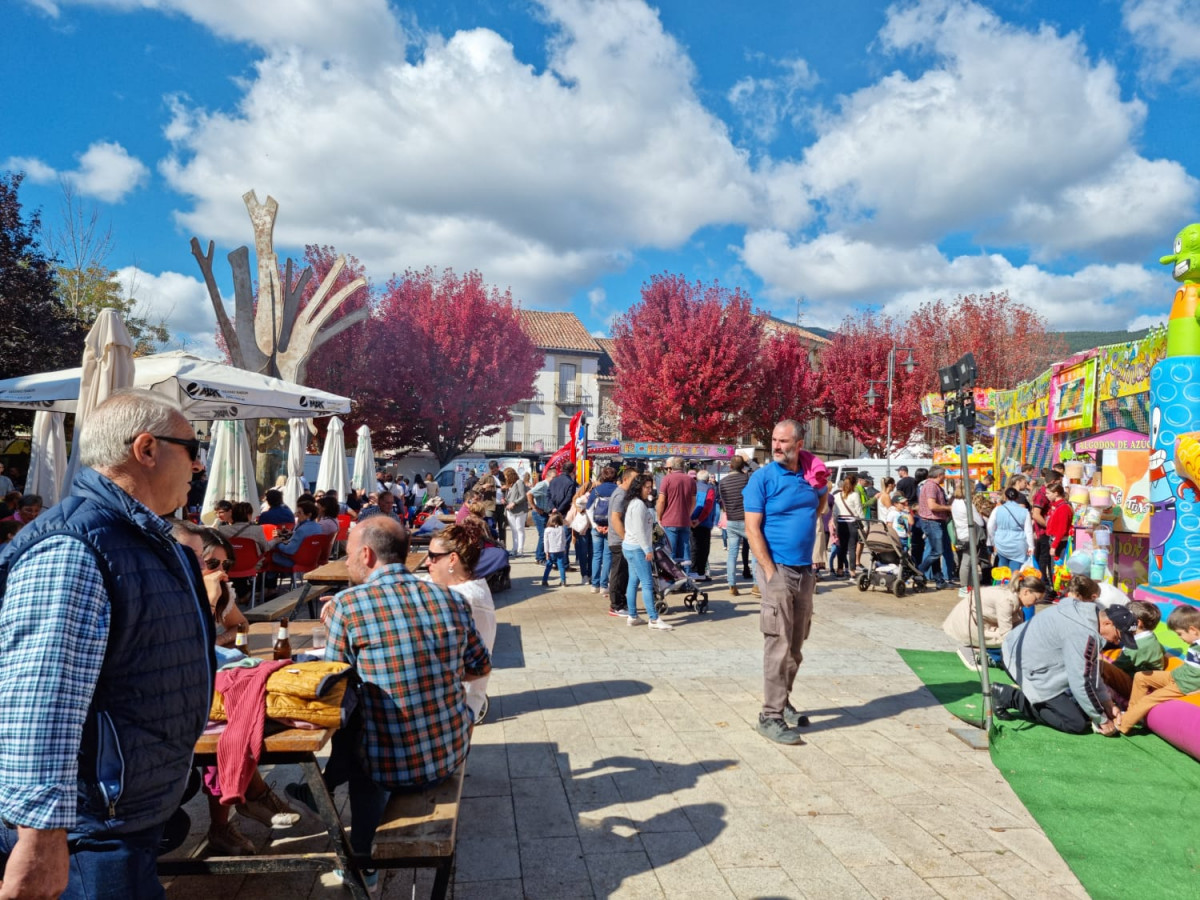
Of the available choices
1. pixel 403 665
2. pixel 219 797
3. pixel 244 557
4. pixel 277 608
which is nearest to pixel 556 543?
pixel 244 557

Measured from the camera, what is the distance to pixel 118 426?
1872mm

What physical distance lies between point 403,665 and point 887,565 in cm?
1069

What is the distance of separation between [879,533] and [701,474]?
185 inches

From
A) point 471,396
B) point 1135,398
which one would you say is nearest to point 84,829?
point 1135,398

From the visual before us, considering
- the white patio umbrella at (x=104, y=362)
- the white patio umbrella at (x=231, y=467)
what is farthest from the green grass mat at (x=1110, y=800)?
the white patio umbrella at (x=231, y=467)

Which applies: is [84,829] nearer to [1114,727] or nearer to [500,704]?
[500,704]

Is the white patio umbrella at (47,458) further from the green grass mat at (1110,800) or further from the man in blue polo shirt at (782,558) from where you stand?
the green grass mat at (1110,800)

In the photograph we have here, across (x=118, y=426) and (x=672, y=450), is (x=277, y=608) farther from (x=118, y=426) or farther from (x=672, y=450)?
(x=672, y=450)

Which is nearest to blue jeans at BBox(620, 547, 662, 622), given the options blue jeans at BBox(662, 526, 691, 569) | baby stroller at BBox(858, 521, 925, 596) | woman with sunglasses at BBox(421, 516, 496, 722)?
blue jeans at BBox(662, 526, 691, 569)

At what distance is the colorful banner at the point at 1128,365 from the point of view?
31.4 ft

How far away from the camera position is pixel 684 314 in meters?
36.6

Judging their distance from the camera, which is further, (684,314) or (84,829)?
(684,314)

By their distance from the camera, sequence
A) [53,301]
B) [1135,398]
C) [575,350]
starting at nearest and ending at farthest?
[1135,398]
[53,301]
[575,350]

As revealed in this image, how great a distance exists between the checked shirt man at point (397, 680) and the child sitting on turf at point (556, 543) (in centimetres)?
873
